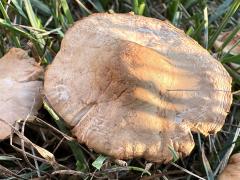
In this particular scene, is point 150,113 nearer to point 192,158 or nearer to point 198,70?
point 198,70

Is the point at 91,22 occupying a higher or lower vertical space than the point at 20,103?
higher

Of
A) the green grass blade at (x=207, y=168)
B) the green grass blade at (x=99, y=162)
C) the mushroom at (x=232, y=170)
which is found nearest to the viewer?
the green grass blade at (x=99, y=162)

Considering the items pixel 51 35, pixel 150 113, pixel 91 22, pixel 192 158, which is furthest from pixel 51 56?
pixel 192 158

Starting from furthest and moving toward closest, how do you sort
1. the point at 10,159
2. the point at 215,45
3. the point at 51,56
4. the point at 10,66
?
the point at 215,45 → the point at 51,56 → the point at 10,66 → the point at 10,159

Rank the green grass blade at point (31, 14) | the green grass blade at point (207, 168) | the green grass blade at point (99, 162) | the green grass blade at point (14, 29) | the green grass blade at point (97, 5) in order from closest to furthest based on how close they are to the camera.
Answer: the green grass blade at point (99, 162) < the green grass blade at point (207, 168) < the green grass blade at point (14, 29) < the green grass blade at point (31, 14) < the green grass blade at point (97, 5)

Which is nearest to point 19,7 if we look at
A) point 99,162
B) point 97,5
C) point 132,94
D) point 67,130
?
point 97,5

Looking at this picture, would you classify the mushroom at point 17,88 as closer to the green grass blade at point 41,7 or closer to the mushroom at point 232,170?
the green grass blade at point 41,7

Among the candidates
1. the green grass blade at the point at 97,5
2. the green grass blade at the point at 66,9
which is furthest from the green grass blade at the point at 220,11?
the green grass blade at the point at 66,9

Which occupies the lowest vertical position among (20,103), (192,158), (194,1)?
(192,158)
